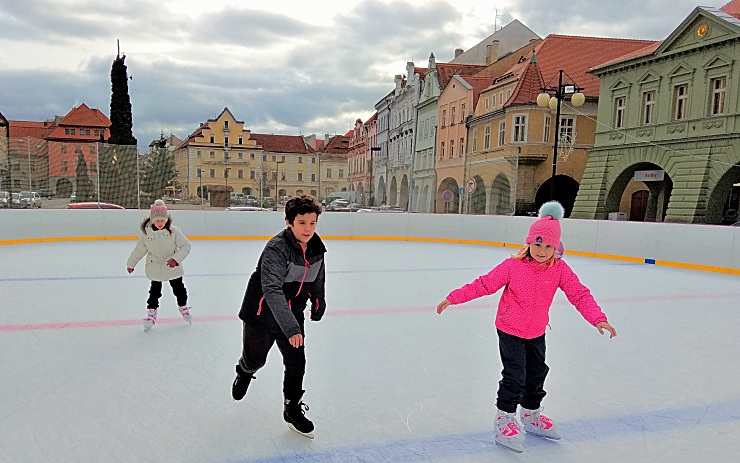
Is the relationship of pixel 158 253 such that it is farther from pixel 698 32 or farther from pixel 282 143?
pixel 282 143

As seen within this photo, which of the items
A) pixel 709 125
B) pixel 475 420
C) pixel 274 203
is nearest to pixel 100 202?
pixel 274 203

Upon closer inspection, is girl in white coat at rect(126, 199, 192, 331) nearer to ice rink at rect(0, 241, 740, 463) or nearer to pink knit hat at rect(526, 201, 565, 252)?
ice rink at rect(0, 241, 740, 463)

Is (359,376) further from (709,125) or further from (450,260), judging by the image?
(709,125)

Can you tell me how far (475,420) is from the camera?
2781 millimetres

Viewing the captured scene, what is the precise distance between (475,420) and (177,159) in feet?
45.0

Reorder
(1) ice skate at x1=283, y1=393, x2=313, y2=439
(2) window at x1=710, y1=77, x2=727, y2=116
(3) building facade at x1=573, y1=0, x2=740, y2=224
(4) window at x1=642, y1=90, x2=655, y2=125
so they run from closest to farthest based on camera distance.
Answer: (1) ice skate at x1=283, y1=393, x2=313, y2=439
(3) building facade at x1=573, y1=0, x2=740, y2=224
(2) window at x1=710, y1=77, x2=727, y2=116
(4) window at x1=642, y1=90, x2=655, y2=125

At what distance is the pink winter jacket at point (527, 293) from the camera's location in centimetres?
247

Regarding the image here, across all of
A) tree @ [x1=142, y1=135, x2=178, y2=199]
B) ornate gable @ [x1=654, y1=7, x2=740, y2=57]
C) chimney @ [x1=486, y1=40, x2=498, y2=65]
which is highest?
chimney @ [x1=486, y1=40, x2=498, y2=65]

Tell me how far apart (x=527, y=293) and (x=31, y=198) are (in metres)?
12.8

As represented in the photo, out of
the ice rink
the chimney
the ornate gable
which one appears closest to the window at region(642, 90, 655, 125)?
the ornate gable

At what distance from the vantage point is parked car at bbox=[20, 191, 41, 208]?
469 inches

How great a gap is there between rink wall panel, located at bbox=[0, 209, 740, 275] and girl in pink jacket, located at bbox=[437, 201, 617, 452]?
8.49m

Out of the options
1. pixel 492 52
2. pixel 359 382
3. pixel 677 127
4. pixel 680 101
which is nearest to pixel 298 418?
pixel 359 382

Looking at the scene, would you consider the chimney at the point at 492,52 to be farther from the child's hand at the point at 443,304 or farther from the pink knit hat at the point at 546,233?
the child's hand at the point at 443,304
